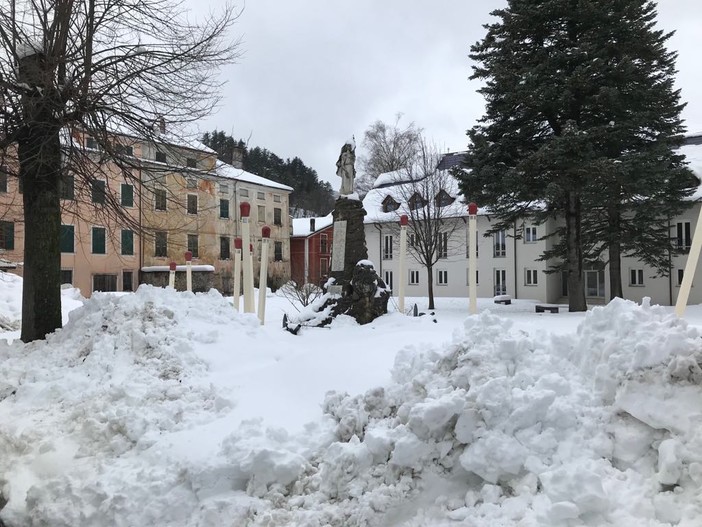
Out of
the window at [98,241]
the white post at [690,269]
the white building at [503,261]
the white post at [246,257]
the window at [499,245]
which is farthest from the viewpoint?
the window at [499,245]

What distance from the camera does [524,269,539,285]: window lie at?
105ft

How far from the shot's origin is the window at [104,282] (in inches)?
1299

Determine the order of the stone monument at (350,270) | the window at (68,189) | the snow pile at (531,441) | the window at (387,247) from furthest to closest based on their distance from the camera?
1. the window at (387,247)
2. the stone monument at (350,270)
3. the window at (68,189)
4. the snow pile at (531,441)

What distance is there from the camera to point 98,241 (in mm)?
33188

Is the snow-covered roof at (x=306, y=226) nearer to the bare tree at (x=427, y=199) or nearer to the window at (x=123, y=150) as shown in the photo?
the bare tree at (x=427, y=199)

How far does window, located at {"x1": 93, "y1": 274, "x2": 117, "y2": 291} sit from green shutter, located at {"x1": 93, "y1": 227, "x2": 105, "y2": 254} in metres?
1.59

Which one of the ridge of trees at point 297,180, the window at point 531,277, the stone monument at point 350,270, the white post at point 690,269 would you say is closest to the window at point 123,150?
the stone monument at point 350,270

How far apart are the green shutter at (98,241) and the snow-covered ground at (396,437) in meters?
29.6

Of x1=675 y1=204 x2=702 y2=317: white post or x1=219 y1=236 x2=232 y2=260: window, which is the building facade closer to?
x1=219 y1=236 x2=232 y2=260: window

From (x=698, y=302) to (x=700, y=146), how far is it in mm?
10489

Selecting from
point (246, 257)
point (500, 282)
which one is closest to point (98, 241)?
point (500, 282)

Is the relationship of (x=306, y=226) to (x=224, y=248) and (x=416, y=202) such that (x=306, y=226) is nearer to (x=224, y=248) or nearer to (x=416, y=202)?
(x=224, y=248)

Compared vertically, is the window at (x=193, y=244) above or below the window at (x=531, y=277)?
above

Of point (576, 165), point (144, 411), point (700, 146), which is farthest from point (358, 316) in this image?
point (700, 146)
